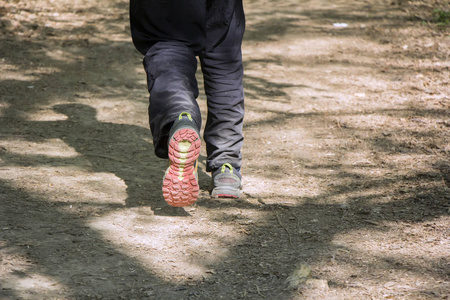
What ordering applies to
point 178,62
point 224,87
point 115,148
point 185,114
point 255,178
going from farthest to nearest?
point 115,148, point 255,178, point 224,87, point 178,62, point 185,114

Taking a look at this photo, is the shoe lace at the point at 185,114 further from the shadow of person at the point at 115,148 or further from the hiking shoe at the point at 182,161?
the shadow of person at the point at 115,148

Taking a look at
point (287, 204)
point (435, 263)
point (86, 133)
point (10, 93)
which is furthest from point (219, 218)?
point (10, 93)

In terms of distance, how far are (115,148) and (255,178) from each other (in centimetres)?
101

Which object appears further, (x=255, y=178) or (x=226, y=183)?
(x=255, y=178)

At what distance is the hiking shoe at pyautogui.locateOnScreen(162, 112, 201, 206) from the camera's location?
6.92 ft

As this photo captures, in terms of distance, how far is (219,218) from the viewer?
2596mm

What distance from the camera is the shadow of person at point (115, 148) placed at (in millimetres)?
2893

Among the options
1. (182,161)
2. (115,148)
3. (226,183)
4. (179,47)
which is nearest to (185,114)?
(182,161)

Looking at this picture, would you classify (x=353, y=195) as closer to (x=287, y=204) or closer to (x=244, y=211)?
(x=287, y=204)

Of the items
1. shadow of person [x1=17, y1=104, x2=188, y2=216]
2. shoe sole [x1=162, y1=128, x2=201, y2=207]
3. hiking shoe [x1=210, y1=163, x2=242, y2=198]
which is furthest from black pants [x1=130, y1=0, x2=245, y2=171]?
shadow of person [x1=17, y1=104, x2=188, y2=216]

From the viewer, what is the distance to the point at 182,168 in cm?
220

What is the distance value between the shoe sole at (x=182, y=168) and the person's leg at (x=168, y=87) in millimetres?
95

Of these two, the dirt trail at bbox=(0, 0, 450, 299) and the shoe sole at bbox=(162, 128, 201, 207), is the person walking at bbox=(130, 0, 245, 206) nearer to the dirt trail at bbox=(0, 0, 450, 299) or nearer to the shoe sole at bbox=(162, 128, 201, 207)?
the shoe sole at bbox=(162, 128, 201, 207)

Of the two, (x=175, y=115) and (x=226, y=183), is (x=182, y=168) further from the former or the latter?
(x=226, y=183)
